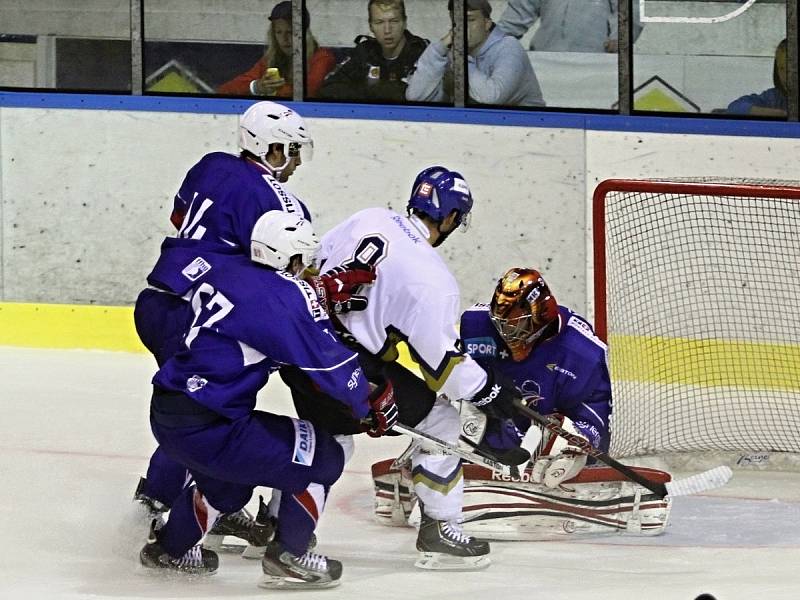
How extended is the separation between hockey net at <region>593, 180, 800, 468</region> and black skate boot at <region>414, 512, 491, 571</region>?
130 centimetres

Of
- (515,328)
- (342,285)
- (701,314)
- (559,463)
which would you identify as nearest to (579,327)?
(515,328)

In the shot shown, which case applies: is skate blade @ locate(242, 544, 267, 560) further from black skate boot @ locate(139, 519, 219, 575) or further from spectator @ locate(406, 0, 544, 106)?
spectator @ locate(406, 0, 544, 106)

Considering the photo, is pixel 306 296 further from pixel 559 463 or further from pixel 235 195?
pixel 559 463

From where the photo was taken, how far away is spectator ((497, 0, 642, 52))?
683cm

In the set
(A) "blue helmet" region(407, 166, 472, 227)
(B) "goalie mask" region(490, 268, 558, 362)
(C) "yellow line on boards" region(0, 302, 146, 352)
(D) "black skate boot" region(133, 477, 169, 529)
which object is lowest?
(D) "black skate boot" region(133, 477, 169, 529)

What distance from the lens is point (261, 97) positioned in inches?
270

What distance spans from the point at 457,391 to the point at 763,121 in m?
3.21

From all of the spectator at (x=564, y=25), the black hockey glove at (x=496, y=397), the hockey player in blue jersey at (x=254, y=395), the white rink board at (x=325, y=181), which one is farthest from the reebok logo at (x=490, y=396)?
the spectator at (x=564, y=25)

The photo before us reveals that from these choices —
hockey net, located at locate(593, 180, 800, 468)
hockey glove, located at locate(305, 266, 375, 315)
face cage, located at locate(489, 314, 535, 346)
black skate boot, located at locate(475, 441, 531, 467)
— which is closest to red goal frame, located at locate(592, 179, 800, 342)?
hockey net, located at locate(593, 180, 800, 468)

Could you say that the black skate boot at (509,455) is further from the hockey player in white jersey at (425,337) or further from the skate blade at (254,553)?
the skate blade at (254,553)

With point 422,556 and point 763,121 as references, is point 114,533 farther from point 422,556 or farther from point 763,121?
point 763,121

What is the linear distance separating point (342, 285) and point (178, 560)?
0.71 meters

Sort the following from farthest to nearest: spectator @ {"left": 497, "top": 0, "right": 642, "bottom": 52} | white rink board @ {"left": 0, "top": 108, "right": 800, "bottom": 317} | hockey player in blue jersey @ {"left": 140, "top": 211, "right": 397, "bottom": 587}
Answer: spectator @ {"left": 497, "top": 0, "right": 642, "bottom": 52}, white rink board @ {"left": 0, "top": 108, "right": 800, "bottom": 317}, hockey player in blue jersey @ {"left": 140, "top": 211, "right": 397, "bottom": 587}

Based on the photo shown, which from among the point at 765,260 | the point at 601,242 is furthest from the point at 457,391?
the point at 765,260
